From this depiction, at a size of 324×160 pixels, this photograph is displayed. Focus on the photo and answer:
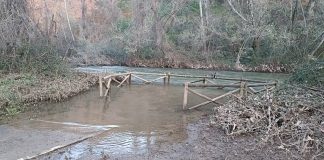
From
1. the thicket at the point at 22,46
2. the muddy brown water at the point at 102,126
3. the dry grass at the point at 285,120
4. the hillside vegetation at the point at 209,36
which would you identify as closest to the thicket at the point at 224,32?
the hillside vegetation at the point at 209,36

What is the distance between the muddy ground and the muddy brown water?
155 mm

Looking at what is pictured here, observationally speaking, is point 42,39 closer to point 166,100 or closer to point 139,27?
point 166,100

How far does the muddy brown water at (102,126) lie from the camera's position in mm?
8523

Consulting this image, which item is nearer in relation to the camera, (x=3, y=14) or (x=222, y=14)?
(x=3, y=14)

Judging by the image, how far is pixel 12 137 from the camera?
30.8 ft

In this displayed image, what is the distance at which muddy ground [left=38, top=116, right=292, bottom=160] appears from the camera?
7816 millimetres

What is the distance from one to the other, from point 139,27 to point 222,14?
768 centimetres

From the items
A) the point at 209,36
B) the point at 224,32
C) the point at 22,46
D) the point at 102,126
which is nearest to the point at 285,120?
the point at 102,126

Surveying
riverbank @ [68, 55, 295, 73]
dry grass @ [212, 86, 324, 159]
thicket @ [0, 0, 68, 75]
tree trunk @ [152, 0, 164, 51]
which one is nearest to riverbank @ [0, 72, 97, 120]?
thicket @ [0, 0, 68, 75]

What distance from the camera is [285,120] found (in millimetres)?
8820

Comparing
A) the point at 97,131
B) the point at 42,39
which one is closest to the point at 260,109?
the point at 97,131

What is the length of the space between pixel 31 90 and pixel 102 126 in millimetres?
4806

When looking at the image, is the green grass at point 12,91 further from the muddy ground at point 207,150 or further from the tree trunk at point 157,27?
the tree trunk at point 157,27

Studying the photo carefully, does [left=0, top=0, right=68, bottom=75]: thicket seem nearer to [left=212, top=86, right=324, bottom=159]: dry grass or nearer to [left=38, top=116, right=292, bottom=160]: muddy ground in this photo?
[left=38, top=116, right=292, bottom=160]: muddy ground
